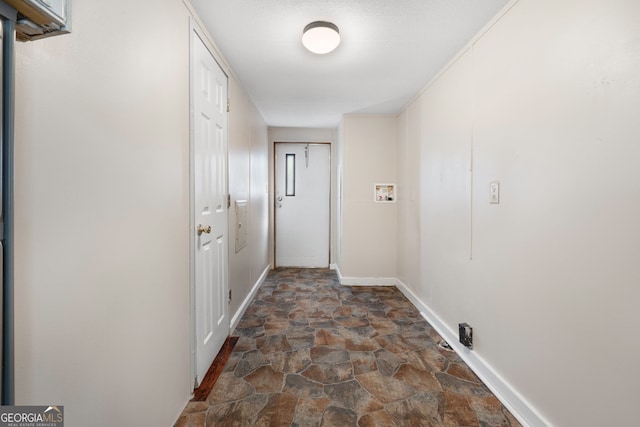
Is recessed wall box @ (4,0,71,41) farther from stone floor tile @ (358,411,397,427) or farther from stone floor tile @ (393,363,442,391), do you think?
stone floor tile @ (393,363,442,391)

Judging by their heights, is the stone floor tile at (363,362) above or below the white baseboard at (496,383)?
below

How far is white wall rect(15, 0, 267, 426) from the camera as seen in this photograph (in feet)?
2.45

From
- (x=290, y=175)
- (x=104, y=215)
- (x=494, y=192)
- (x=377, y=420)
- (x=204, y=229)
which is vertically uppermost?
(x=290, y=175)

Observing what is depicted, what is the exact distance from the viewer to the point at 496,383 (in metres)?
1.76

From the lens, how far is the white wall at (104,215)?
75 centimetres

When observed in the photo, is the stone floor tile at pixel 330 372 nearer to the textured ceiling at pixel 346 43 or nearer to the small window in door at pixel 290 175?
the textured ceiling at pixel 346 43

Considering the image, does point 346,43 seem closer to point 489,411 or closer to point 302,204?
point 489,411

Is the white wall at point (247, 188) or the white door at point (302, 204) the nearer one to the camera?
the white wall at point (247, 188)

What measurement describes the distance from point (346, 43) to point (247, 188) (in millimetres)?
1754

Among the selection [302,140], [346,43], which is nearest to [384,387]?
[346,43]

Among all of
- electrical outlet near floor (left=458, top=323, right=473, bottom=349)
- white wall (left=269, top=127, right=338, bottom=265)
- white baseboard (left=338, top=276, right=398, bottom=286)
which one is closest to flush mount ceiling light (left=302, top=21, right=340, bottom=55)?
electrical outlet near floor (left=458, top=323, right=473, bottom=349)

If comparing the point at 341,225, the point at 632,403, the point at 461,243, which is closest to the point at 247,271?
the point at 341,225
